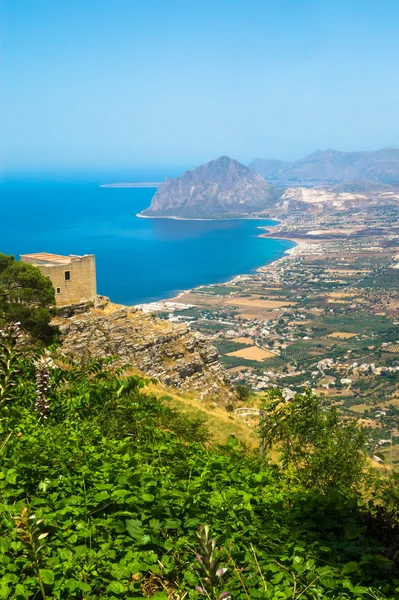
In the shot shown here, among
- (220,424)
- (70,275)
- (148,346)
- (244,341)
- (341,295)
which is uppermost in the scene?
(70,275)

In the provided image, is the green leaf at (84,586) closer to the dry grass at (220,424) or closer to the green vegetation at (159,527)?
the green vegetation at (159,527)

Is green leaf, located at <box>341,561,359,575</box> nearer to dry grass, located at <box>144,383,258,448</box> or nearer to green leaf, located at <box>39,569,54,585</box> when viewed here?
green leaf, located at <box>39,569,54,585</box>

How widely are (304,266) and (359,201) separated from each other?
103 meters

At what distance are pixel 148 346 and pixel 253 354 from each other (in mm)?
36664

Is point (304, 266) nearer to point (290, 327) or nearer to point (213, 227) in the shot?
point (290, 327)

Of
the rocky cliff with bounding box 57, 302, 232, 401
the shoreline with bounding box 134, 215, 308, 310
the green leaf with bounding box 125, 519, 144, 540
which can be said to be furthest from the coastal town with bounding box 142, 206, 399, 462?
the green leaf with bounding box 125, 519, 144, 540

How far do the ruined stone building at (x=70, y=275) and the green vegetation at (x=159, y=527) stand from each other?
1502cm

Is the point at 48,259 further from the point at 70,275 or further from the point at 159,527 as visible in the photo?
the point at 159,527

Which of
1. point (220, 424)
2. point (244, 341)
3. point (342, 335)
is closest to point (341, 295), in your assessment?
point (342, 335)

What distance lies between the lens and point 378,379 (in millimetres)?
A: 46250

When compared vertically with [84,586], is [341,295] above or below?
below

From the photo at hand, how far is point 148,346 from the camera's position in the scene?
63.3 ft

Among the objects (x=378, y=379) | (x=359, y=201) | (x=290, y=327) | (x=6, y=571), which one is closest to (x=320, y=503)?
(x=6, y=571)

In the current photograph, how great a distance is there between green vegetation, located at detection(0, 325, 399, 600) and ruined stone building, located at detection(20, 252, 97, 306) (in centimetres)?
1502
